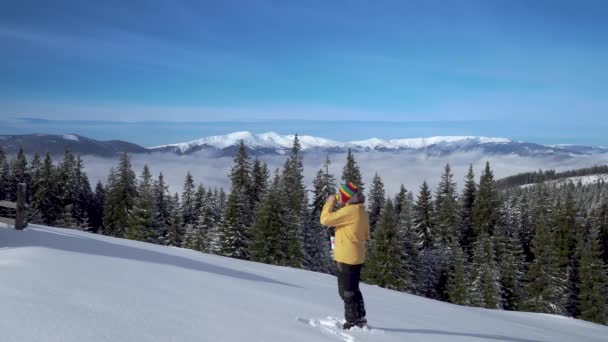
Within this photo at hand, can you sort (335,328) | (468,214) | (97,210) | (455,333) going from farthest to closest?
1. (97,210)
2. (468,214)
3. (455,333)
4. (335,328)

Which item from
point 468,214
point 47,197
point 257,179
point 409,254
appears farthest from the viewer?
point 468,214

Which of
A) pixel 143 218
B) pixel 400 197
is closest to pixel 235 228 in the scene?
pixel 143 218

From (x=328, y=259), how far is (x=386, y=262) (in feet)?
25.1

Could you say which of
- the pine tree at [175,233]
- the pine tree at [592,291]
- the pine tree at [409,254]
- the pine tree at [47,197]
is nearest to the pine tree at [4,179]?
the pine tree at [47,197]

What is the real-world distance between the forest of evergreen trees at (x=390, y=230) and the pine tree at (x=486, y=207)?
14cm

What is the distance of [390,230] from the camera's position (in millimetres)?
37312

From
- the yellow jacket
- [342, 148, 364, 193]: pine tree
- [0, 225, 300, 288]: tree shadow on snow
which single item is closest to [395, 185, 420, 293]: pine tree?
[342, 148, 364, 193]: pine tree

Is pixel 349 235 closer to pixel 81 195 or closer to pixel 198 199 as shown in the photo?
pixel 198 199

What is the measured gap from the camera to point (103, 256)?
10477 mm

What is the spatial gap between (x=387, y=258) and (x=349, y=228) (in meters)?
30.8

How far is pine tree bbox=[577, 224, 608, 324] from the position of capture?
39.4 meters

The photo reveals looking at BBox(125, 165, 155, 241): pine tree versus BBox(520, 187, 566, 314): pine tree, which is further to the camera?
BBox(520, 187, 566, 314): pine tree

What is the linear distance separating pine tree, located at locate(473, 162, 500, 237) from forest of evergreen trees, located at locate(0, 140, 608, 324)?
0.14 meters

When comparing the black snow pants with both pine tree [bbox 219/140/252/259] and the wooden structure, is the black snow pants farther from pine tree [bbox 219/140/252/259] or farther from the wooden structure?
pine tree [bbox 219/140/252/259]
